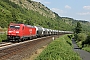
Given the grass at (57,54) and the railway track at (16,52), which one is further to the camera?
the railway track at (16,52)

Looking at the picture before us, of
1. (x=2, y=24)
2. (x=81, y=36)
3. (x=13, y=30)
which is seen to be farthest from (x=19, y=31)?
(x=81, y=36)

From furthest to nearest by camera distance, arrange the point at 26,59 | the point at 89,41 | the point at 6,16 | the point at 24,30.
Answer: the point at 6,16
the point at 89,41
the point at 24,30
the point at 26,59

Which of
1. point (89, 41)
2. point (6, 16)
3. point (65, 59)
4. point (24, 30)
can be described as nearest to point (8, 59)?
point (65, 59)

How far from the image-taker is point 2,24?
89688mm

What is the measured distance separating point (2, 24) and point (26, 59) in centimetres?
6680

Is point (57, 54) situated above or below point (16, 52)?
above

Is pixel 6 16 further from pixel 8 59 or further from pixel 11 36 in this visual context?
pixel 8 59

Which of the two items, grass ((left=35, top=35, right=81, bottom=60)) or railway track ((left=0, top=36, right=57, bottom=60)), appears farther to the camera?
railway track ((left=0, top=36, right=57, bottom=60))

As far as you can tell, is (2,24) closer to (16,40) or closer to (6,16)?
(6,16)

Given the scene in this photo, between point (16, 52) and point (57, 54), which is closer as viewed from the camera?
point (57, 54)

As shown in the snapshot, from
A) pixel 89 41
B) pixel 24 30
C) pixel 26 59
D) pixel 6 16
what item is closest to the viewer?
pixel 26 59

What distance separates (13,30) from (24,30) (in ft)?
12.6

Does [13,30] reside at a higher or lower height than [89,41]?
higher

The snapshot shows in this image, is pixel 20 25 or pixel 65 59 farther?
pixel 20 25
